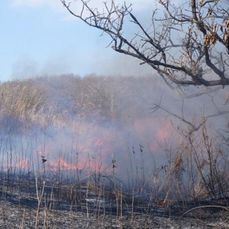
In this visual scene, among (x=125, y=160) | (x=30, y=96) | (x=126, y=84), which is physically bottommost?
(x=125, y=160)

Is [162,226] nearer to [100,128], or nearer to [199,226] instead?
[199,226]

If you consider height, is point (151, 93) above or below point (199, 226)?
above

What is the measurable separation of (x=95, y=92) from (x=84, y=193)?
13661 mm

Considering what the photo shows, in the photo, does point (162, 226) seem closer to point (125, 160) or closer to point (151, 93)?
point (125, 160)

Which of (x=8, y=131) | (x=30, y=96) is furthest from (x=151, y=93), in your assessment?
(x=8, y=131)

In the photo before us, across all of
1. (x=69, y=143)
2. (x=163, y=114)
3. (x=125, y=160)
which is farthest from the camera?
(x=163, y=114)

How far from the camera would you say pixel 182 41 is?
354 inches

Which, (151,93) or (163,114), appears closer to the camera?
(163,114)

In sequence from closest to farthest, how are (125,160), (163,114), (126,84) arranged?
(125,160) → (163,114) → (126,84)

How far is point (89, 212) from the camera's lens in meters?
7.00

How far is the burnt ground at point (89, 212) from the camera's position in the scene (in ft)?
20.4

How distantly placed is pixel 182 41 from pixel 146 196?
9.36 ft

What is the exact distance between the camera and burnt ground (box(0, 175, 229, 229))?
6.21m

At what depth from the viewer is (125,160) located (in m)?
13.3
